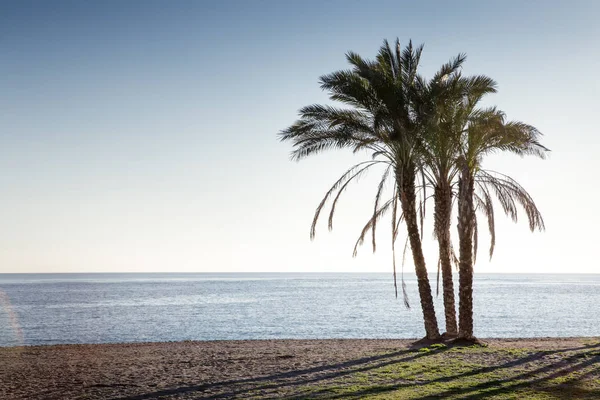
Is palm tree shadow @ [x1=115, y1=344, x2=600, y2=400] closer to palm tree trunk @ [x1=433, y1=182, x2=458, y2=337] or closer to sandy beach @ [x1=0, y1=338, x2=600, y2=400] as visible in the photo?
sandy beach @ [x1=0, y1=338, x2=600, y2=400]

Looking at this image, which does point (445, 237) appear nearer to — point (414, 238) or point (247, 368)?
point (414, 238)

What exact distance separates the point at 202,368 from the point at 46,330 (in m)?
31.5

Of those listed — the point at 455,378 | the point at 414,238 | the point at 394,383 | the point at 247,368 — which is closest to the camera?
the point at 394,383

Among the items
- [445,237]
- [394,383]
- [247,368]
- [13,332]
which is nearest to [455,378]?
[394,383]

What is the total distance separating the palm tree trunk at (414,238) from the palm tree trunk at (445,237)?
0.59 meters

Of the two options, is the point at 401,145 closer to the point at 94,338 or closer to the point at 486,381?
the point at 486,381

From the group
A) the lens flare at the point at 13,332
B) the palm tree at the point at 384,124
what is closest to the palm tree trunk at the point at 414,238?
the palm tree at the point at 384,124

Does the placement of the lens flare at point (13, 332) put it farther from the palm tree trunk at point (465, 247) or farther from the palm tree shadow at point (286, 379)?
the palm tree trunk at point (465, 247)

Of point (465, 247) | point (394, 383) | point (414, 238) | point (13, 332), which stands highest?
point (414, 238)

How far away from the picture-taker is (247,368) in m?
14.7

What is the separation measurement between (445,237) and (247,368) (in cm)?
928

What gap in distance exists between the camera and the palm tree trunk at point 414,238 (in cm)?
2048

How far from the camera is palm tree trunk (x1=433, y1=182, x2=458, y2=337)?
20438 millimetres

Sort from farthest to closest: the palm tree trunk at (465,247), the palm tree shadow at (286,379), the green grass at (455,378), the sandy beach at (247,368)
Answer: the palm tree trunk at (465,247) < the sandy beach at (247,368) < the palm tree shadow at (286,379) < the green grass at (455,378)
